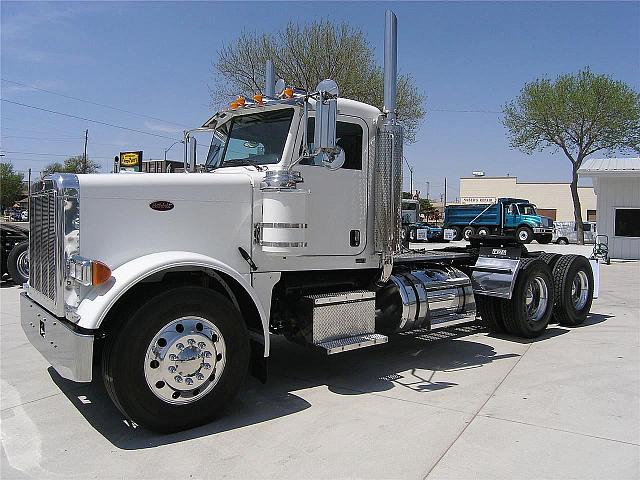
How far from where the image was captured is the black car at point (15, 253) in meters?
12.3

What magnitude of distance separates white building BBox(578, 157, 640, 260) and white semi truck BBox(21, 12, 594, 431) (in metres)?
18.5

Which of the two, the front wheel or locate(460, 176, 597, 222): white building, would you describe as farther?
locate(460, 176, 597, 222): white building

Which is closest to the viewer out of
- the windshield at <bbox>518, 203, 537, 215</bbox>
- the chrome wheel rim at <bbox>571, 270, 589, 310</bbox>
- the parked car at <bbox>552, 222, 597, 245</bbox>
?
the chrome wheel rim at <bbox>571, 270, 589, 310</bbox>

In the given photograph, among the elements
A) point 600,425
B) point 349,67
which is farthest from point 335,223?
point 349,67

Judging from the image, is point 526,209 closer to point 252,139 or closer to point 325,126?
point 252,139

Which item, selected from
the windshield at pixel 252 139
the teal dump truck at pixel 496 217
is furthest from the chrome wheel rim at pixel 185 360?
the teal dump truck at pixel 496 217

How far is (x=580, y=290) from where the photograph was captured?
29.3 feet

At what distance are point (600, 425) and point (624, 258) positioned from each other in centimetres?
2054

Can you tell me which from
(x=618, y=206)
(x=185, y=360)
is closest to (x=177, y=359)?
(x=185, y=360)

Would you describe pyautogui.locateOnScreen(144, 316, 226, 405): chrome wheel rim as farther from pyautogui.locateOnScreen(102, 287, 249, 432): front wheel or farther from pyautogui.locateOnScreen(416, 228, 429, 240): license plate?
pyautogui.locateOnScreen(416, 228, 429, 240): license plate

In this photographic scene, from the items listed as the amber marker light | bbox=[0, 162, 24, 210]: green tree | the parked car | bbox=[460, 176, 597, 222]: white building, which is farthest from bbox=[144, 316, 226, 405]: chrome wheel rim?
bbox=[0, 162, 24, 210]: green tree

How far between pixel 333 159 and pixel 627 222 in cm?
2141

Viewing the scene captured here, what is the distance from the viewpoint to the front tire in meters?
12.3

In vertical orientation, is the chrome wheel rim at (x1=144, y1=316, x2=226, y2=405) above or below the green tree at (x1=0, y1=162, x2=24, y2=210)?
below
